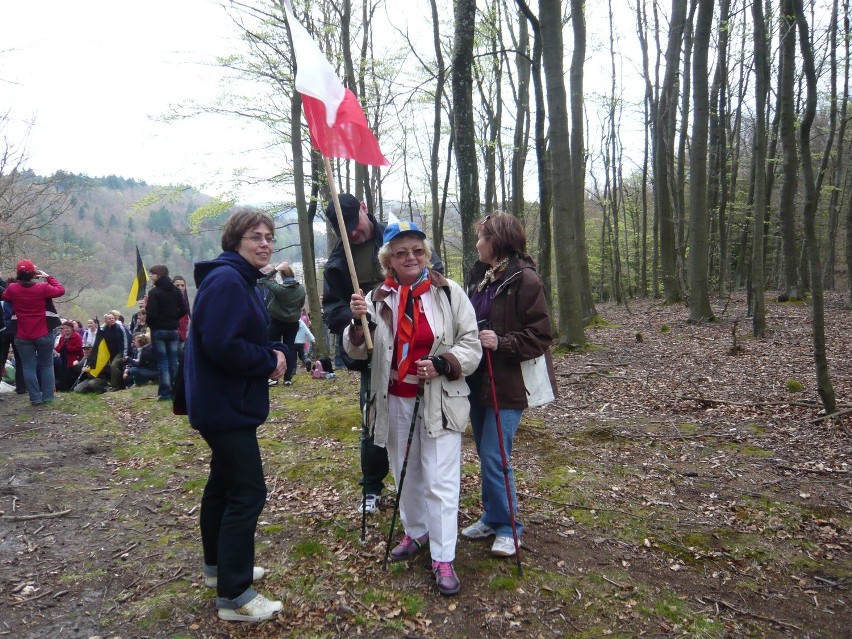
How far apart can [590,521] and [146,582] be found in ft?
10.2

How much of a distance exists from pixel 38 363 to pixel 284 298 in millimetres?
4191

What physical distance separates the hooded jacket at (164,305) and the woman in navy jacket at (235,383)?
21.6ft

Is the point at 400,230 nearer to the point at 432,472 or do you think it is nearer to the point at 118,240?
the point at 432,472

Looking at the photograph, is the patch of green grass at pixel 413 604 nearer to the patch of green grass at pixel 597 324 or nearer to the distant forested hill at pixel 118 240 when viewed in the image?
the patch of green grass at pixel 597 324

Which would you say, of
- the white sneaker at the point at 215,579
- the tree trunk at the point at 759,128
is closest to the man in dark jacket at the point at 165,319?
the white sneaker at the point at 215,579

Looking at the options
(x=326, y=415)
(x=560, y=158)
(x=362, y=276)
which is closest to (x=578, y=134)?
(x=560, y=158)

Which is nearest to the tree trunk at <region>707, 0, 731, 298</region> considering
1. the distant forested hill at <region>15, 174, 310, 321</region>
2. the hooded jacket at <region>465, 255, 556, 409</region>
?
the hooded jacket at <region>465, 255, 556, 409</region>

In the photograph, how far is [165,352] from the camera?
9414mm

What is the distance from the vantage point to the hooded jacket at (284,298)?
9.69m

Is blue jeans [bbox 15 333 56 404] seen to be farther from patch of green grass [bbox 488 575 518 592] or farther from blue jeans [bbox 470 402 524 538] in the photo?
patch of green grass [bbox 488 575 518 592]

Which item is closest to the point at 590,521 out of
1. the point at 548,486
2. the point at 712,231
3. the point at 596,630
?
the point at 548,486

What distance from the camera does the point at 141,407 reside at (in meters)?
9.50

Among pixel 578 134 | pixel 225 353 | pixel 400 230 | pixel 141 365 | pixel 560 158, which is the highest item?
pixel 578 134

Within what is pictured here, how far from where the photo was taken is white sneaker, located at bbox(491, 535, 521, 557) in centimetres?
362
